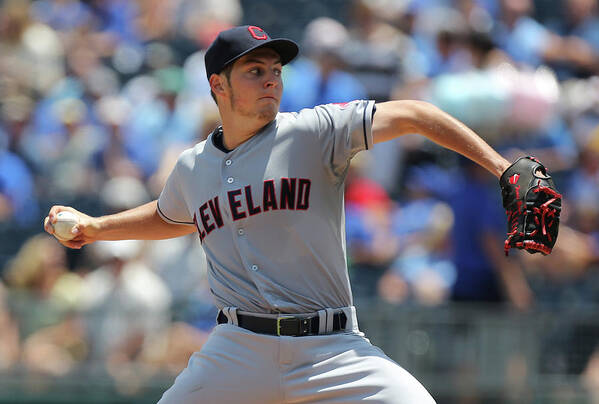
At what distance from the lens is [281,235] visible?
12.0 feet

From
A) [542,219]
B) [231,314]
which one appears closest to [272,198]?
[231,314]

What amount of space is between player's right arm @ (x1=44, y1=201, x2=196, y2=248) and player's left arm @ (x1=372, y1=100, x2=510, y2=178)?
109 centimetres

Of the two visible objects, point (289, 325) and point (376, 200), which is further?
point (376, 200)

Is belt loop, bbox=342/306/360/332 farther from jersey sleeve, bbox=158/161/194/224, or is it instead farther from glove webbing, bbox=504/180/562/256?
jersey sleeve, bbox=158/161/194/224

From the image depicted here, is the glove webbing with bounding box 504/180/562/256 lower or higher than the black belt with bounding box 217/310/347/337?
higher

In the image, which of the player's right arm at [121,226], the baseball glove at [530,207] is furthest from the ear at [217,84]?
the baseball glove at [530,207]

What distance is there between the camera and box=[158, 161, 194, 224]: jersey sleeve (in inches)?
160

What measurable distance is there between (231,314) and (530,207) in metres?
1.23

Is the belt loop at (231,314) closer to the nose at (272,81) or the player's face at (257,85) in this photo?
the player's face at (257,85)

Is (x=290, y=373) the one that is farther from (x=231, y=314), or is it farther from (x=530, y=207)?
(x=530, y=207)

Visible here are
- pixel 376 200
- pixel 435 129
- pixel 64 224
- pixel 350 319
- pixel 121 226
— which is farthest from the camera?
pixel 376 200

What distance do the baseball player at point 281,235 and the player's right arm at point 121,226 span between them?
0.34 m

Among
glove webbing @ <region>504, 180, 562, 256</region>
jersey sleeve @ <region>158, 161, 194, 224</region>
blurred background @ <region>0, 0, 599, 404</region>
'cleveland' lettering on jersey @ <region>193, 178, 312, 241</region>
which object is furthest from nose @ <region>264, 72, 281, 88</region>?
blurred background @ <region>0, 0, 599, 404</region>

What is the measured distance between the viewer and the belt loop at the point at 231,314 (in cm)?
372
